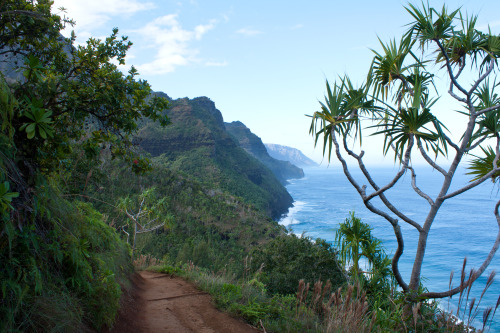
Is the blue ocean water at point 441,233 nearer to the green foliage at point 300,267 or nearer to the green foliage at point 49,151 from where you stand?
the green foliage at point 300,267

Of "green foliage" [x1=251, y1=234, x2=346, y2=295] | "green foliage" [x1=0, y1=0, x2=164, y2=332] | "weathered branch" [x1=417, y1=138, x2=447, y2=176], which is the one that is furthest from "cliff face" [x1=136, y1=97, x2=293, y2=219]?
"green foliage" [x1=0, y1=0, x2=164, y2=332]

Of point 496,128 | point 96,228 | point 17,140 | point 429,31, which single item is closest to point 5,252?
point 17,140

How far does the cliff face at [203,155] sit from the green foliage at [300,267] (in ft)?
134

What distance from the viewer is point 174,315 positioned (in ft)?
15.1

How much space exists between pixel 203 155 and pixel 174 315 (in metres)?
55.1

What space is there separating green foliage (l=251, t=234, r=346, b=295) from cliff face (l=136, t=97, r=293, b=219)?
40876 mm

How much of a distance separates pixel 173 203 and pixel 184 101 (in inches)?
1685

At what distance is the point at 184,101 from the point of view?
71.4m

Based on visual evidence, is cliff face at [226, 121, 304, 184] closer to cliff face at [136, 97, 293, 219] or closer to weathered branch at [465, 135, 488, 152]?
cliff face at [136, 97, 293, 219]

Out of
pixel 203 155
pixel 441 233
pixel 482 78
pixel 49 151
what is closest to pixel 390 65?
pixel 482 78

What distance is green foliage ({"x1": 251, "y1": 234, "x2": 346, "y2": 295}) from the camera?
8867mm

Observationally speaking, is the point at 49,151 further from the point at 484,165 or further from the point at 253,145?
the point at 253,145

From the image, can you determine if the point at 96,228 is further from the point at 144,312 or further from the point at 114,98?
the point at 114,98

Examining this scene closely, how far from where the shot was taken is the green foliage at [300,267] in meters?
8.87
